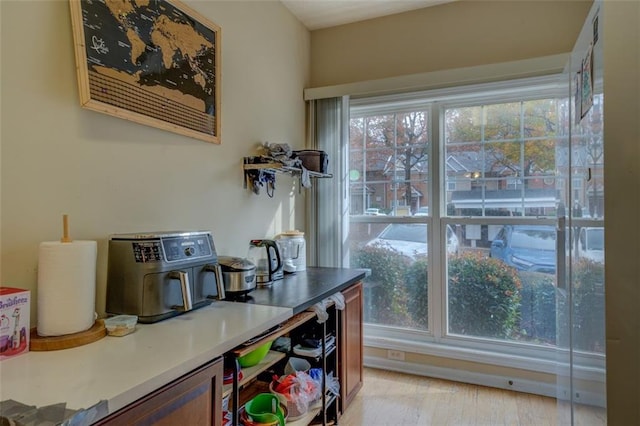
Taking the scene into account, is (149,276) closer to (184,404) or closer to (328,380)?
(184,404)

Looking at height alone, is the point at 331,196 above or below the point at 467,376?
above

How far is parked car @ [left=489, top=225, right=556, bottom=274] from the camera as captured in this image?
2.54m

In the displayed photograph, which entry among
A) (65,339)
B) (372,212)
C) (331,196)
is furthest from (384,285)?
(65,339)

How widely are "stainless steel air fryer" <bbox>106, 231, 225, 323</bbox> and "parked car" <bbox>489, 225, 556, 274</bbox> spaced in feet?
7.32

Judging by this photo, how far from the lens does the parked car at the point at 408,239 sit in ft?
9.25

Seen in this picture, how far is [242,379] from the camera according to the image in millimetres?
1398

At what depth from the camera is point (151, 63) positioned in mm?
1574

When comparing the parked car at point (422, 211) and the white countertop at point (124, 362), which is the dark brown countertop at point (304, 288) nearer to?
the white countertop at point (124, 362)

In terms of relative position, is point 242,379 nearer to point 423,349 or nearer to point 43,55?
point 43,55

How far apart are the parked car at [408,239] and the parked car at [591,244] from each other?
1.59m

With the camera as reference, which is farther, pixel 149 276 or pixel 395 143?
pixel 395 143

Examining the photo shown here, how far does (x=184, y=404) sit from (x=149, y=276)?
479mm

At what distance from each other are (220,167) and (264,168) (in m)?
0.27

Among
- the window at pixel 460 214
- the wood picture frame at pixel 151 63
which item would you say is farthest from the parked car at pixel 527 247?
the wood picture frame at pixel 151 63
